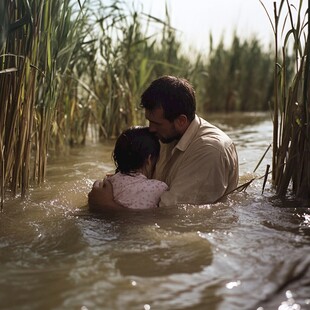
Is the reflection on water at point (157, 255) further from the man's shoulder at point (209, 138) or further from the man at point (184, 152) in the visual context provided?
the man's shoulder at point (209, 138)

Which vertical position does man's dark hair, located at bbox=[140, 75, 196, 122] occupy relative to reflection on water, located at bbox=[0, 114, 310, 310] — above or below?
above

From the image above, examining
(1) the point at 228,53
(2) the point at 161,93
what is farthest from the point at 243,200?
(1) the point at 228,53

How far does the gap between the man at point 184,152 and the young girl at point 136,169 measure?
71 millimetres

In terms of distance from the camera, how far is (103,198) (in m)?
3.41

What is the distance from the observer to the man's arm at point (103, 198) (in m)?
3.40

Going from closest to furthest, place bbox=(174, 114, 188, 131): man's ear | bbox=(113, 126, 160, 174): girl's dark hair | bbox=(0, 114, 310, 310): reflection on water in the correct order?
1. bbox=(0, 114, 310, 310): reflection on water
2. bbox=(113, 126, 160, 174): girl's dark hair
3. bbox=(174, 114, 188, 131): man's ear

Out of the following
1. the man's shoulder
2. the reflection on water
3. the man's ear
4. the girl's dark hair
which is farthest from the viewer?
the man's ear

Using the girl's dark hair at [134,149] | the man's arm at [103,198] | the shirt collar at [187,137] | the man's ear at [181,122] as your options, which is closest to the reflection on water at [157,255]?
the man's arm at [103,198]

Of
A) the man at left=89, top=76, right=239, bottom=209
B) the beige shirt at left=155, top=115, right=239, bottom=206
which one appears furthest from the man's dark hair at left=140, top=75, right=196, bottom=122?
the beige shirt at left=155, top=115, right=239, bottom=206

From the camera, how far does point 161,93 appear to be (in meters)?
3.55

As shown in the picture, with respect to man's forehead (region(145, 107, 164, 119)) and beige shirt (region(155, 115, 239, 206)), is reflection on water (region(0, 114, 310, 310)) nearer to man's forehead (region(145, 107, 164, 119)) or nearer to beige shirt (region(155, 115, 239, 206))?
beige shirt (region(155, 115, 239, 206))

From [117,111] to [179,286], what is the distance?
446 centimetres

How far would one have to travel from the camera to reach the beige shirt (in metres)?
3.37

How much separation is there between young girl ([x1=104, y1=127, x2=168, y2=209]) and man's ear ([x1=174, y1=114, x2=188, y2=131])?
20 cm
